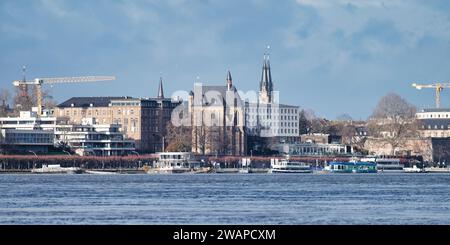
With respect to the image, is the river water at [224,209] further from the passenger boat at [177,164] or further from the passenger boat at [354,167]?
the passenger boat at [177,164]

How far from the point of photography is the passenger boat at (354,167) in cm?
15712

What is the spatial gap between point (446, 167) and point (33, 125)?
59716 mm

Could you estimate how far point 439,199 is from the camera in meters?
64.6

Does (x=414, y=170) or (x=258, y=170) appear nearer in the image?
(x=258, y=170)

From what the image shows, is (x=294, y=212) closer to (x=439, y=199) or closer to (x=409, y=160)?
(x=439, y=199)

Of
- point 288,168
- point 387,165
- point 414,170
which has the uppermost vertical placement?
point 387,165

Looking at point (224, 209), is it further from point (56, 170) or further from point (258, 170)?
point (258, 170)

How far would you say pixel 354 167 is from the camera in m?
159

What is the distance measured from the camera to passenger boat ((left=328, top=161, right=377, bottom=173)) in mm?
157125

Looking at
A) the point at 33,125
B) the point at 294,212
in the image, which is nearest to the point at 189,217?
the point at 294,212

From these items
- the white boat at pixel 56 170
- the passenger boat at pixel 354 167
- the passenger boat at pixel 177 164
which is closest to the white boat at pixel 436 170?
the passenger boat at pixel 354 167
